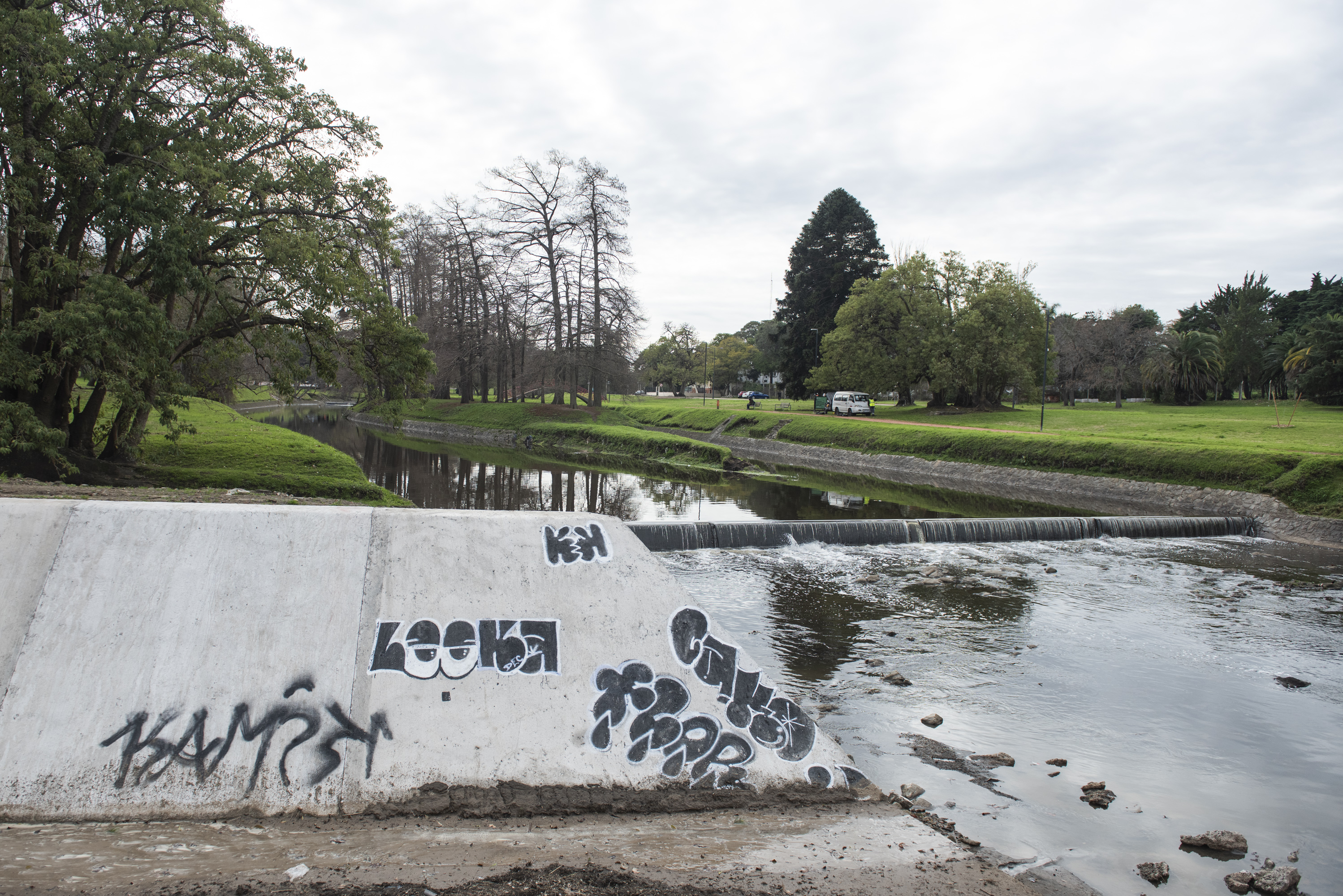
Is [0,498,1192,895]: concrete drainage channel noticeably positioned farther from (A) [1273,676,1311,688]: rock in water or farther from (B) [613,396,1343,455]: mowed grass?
(B) [613,396,1343,455]: mowed grass

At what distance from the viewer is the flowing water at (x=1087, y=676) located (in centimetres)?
580

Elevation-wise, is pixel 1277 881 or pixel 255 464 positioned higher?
pixel 255 464

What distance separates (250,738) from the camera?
4.43 metres

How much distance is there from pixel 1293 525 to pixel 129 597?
2415 centimetres

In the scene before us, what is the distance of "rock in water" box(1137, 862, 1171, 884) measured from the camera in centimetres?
501

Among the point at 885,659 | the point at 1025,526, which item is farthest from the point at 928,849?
the point at 1025,526

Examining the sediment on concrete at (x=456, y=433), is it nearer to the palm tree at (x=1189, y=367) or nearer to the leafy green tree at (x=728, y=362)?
the palm tree at (x=1189, y=367)

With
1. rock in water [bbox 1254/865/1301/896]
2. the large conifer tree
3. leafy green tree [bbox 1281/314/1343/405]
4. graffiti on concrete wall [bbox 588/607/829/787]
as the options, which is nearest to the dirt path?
graffiti on concrete wall [bbox 588/607/829/787]

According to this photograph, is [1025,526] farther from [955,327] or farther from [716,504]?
[955,327]

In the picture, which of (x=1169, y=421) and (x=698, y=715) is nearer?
(x=698, y=715)

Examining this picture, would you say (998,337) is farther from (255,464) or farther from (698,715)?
(698,715)

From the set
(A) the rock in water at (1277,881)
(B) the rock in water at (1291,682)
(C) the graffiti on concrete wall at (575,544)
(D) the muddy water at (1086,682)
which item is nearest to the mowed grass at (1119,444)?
(D) the muddy water at (1086,682)

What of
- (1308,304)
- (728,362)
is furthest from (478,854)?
(728,362)

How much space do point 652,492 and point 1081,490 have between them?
15.0m
